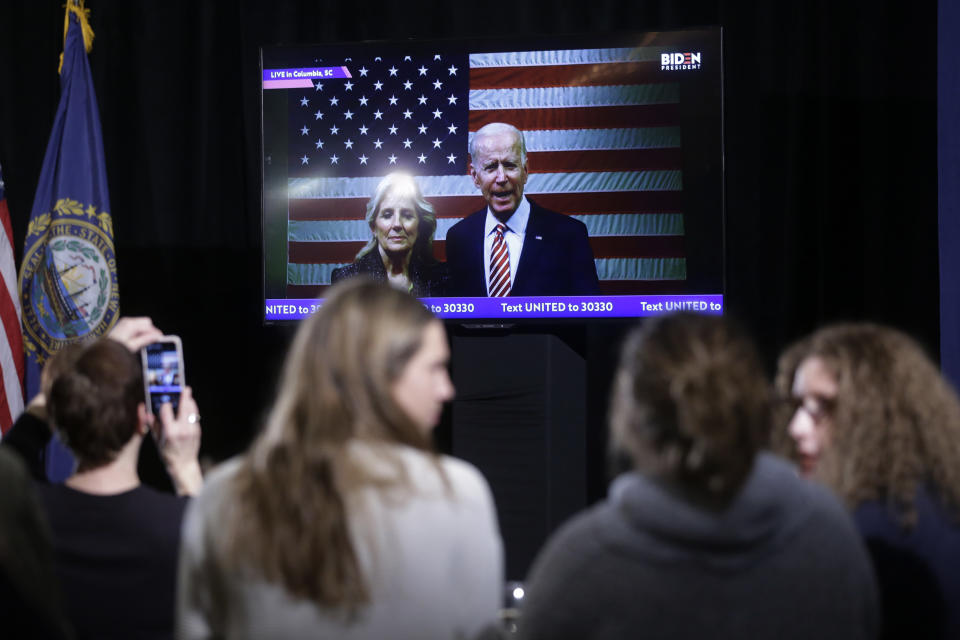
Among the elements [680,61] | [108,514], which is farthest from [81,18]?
[108,514]

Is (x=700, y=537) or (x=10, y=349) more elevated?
(x=10, y=349)

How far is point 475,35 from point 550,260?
128 cm

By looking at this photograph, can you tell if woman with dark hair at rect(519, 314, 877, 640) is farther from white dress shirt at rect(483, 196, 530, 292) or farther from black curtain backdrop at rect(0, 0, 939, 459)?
black curtain backdrop at rect(0, 0, 939, 459)

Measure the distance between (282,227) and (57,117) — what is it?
1.23 metres

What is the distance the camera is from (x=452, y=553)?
117cm

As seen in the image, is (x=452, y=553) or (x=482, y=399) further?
(x=482, y=399)

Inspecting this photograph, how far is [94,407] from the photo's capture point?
5.82 feet

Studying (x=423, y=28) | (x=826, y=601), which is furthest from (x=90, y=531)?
(x=423, y=28)

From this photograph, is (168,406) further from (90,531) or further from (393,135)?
(393,135)

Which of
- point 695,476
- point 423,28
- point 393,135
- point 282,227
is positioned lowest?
point 695,476

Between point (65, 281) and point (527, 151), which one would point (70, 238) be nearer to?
point (65, 281)

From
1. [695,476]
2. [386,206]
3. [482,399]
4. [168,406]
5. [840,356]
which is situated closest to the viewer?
[695,476]

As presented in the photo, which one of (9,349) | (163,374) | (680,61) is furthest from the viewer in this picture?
(9,349)

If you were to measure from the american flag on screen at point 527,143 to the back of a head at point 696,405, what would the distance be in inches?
85.5
